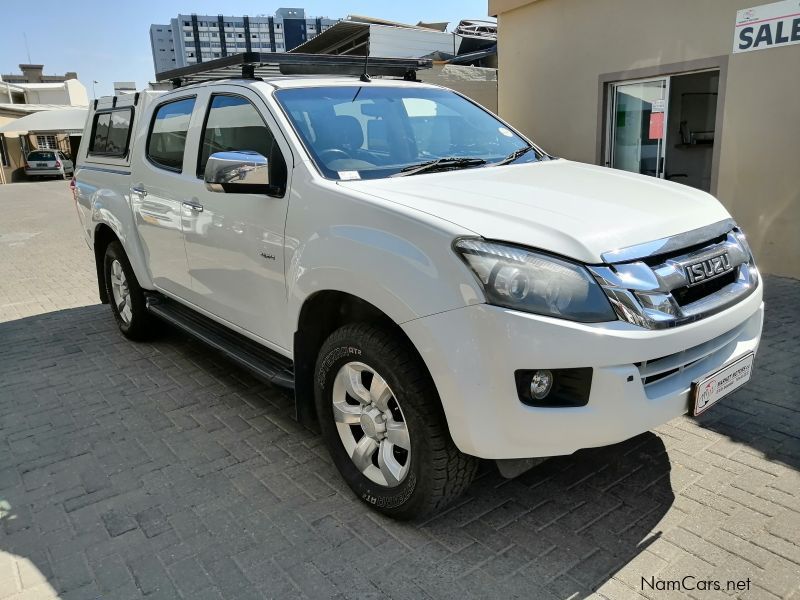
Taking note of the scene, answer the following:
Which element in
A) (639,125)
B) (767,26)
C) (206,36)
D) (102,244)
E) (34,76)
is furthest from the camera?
(206,36)

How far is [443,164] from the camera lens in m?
3.29

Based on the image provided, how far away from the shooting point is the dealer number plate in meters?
2.49

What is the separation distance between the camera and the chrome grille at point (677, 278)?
227 cm

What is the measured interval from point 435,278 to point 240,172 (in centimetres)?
131

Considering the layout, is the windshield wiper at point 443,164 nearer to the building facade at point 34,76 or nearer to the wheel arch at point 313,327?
the wheel arch at point 313,327

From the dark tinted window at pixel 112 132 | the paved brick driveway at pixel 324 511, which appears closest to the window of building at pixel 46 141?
the dark tinted window at pixel 112 132

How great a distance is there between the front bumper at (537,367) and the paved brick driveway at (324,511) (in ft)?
1.88

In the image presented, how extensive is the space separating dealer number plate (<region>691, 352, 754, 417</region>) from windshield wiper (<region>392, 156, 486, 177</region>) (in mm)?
1590

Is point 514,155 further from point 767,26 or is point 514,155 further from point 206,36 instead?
point 206,36

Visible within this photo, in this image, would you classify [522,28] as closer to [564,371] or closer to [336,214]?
[336,214]

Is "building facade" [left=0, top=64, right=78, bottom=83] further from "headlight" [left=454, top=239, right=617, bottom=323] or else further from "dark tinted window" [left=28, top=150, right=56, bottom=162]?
"headlight" [left=454, top=239, right=617, bottom=323]

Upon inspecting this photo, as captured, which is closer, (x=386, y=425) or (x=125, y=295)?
(x=386, y=425)

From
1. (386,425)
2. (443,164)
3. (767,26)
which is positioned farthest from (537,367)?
(767,26)

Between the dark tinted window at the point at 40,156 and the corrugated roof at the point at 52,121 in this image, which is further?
the dark tinted window at the point at 40,156
